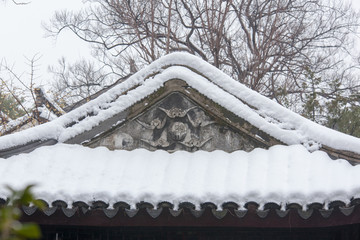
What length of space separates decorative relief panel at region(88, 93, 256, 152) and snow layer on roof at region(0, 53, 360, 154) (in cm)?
19

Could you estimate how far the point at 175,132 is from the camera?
4.67 meters

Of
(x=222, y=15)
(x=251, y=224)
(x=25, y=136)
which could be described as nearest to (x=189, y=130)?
(x=251, y=224)

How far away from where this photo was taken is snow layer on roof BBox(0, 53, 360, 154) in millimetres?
4438

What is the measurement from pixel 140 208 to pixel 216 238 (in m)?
1.02

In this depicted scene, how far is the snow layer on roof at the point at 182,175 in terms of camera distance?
3.71 metres

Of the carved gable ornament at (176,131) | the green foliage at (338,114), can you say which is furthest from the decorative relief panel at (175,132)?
the green foliage at (338,114)

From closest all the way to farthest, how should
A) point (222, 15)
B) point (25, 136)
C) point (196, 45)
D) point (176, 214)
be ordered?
point (176, 214) → point (25, 136) → point (222, 15) → point (196, 45)

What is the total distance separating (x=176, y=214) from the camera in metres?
3.67

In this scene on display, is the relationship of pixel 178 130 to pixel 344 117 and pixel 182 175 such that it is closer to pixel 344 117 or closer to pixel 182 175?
pixel 182 175

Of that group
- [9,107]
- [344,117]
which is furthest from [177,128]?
[9,107]

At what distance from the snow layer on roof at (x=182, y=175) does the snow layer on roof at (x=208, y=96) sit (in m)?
0.17

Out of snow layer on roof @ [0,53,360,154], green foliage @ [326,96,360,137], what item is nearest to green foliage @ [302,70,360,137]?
green foliage @ [326,96,360,137]

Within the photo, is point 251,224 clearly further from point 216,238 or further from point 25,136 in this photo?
point 25,136

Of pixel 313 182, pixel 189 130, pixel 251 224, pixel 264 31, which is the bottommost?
pixel 251 224
